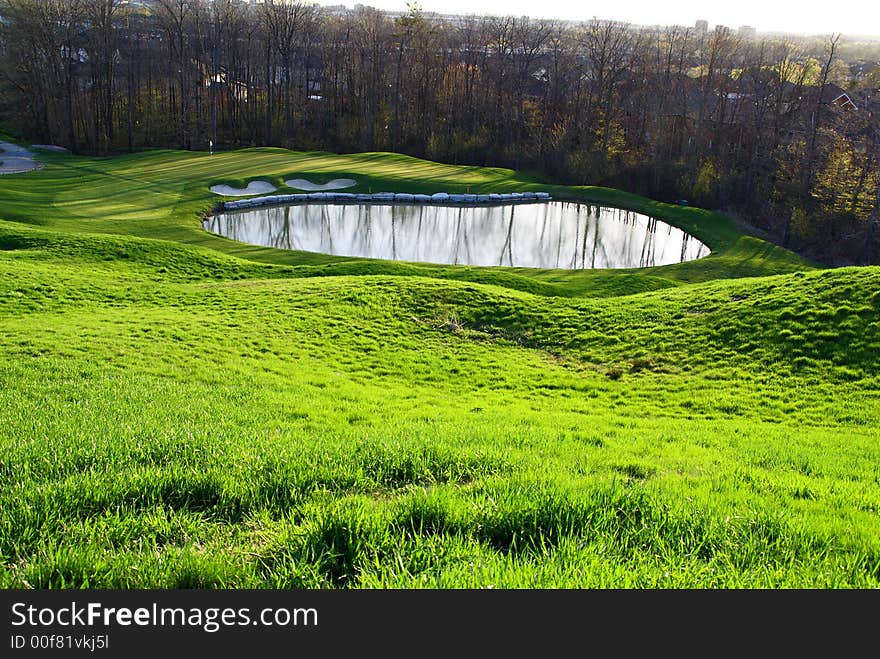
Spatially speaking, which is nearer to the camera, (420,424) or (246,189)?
(420,424)

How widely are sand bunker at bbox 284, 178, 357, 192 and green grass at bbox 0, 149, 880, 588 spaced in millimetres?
16516

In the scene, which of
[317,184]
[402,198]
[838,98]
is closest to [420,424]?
[402,198]

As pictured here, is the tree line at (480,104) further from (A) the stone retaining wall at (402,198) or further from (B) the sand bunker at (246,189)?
(B) the sand bunker at (246,189)

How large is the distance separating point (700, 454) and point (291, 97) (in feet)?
226

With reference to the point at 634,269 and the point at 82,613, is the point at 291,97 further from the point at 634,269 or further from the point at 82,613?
the point at 82,613

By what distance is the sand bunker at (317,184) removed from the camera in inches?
1838

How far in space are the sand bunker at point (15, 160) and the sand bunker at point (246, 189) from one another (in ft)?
44.5

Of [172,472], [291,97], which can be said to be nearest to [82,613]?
[172,472]

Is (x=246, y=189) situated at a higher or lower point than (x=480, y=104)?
lower

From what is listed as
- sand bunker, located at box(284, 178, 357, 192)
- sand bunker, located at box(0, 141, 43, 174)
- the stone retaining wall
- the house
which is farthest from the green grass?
the house

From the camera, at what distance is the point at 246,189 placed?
44781mm

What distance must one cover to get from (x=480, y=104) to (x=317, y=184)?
26.6 meters

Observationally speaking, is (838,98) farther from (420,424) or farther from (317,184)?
(420,424)

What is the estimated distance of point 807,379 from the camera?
15.2 metres
